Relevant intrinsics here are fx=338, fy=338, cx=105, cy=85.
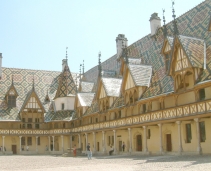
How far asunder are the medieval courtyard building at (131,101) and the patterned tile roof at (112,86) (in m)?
0.11

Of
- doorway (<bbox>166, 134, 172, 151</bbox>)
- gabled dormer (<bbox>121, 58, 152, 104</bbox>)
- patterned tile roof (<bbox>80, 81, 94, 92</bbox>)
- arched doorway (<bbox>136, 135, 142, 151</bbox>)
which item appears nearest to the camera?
doorway (<bbox>166, 134, 172, 151</bbox>)

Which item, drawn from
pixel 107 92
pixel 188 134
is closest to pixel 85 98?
pixel 107 92

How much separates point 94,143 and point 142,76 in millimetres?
11186

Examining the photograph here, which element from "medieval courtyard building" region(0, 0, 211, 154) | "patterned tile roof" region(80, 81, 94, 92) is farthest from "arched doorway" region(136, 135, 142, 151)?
"patterned tile roof" region(80, 81, 94, 92)

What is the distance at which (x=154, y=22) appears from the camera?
36.4 metres

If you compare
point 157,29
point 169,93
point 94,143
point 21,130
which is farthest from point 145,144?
point 21,130

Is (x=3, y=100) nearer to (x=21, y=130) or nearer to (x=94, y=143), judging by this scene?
(x=21, y=130)

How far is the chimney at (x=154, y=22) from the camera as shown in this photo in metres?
36.0

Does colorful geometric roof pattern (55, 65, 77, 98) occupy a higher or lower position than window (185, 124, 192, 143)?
higher

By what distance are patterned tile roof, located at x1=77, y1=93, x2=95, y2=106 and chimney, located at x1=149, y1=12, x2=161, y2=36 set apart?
11.4 m

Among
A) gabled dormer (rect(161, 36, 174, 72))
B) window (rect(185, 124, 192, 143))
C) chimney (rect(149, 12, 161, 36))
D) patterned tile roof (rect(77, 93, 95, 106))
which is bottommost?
window (rect(185, 124, 192, 143))

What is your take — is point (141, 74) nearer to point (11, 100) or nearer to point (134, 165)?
point (134, 165)

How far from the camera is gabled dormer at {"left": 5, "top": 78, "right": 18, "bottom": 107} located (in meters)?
45.8

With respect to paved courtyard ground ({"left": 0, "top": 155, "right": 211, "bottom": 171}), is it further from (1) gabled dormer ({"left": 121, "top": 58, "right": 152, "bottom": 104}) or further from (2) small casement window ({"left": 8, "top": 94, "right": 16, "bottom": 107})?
(2) small casement window ({"left": 8, "top": 94, "right": 16, "bottom": 107})
